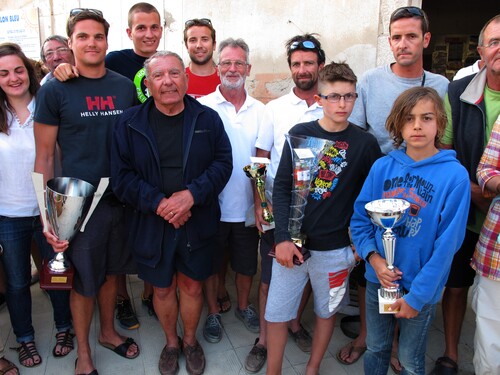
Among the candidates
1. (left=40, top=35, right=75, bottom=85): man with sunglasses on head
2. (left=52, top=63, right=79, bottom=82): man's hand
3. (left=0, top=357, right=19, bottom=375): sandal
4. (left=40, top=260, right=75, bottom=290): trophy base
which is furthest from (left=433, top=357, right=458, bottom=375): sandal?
(left=40, top=35, right=75, bottom=85): man with sunglasses on head

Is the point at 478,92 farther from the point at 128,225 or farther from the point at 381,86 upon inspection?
the point at 128,225

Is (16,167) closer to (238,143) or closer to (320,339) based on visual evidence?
(238,143)

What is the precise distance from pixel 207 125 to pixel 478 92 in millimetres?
1689

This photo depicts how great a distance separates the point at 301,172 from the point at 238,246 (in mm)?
1155

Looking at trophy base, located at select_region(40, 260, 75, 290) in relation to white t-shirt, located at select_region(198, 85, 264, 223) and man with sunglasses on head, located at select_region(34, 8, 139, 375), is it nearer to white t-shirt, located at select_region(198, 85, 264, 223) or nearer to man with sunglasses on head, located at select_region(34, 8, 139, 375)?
man with sunglasses on head, located at select_region(34, 8, 139, 375)

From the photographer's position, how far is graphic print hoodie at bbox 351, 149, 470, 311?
1919mm

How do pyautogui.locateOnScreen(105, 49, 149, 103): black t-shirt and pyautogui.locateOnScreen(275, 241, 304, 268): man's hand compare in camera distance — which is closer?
pyautogui.locateOnScreen(275, 241, 304, 268): man's hand

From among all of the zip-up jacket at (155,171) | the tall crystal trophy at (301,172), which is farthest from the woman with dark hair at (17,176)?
the tall crystal trophy at (301,172)

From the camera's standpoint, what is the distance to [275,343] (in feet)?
8.20

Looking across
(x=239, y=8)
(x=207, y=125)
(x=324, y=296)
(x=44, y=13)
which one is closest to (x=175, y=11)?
(x=239, y=8)

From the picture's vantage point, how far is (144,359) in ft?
9.70

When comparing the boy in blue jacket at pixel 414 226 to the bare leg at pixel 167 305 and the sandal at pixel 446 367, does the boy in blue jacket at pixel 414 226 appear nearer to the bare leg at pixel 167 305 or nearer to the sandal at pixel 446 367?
the sandal at pixel 446 367

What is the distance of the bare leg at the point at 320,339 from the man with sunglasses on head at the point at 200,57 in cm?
220

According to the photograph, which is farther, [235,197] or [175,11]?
[175,11]
